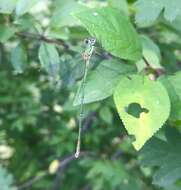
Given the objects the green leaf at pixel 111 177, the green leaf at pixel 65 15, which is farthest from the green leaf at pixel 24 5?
the green leaf at pixel 111 177

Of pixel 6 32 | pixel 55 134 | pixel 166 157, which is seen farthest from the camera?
pixel 55 134

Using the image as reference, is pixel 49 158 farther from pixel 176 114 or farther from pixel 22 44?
pixel 176 114

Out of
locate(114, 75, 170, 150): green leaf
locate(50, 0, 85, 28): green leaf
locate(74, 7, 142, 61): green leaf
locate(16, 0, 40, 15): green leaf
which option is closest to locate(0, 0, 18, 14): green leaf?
locate(16, 0, 40, 15): green leaf

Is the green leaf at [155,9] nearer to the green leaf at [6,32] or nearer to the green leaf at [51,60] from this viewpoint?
the green leaf at [51,60]

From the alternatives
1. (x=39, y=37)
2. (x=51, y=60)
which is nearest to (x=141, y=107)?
(x=51, y=60)

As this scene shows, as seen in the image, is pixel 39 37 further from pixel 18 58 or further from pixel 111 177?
pixel 111 177

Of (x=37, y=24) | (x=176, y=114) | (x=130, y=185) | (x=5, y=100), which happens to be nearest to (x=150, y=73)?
(x=176, y=114)

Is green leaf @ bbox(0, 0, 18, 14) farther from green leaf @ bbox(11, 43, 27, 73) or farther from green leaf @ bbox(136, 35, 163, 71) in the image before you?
green leaf @ bbox(136, 35, 163, 71)
